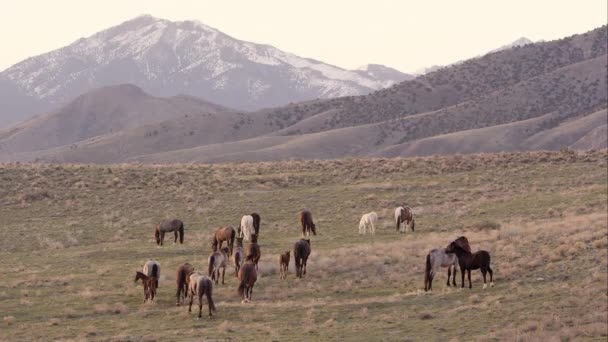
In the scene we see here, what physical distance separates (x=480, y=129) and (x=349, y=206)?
117528 millimetres

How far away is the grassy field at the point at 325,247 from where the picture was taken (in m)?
22.8

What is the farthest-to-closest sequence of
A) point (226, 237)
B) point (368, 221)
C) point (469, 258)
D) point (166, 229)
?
point (368, 221)
point (166, 229)
point (226, 237)
point (469, 258)

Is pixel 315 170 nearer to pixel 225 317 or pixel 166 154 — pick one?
pixel 225 317

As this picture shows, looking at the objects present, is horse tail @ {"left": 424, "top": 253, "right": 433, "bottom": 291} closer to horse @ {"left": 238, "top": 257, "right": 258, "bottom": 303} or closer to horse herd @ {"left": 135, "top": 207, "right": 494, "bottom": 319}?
horse herd @ {"left": 135, "top": 207, "right": 494, "bottom": 319}

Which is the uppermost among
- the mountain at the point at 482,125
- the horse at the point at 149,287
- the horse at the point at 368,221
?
the mountain at the point at 482,125

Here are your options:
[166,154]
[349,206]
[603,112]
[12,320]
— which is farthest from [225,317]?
[166,154]

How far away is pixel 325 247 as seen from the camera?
3694 centimetres

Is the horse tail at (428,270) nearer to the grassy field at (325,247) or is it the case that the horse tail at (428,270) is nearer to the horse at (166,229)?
the grassy field at (325,247)

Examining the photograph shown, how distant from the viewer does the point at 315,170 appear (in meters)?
67.8

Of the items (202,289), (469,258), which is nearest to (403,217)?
(469,258)

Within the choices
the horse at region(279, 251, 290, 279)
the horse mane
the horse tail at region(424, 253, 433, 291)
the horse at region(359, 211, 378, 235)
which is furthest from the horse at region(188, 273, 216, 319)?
the horse at region(359, 211, 378, 235)

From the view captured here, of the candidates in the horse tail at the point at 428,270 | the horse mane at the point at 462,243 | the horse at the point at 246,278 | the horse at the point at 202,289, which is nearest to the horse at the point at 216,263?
the horse at the point at 246,278

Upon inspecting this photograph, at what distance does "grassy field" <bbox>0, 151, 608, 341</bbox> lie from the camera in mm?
22812

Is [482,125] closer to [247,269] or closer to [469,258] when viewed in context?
[469,258]
